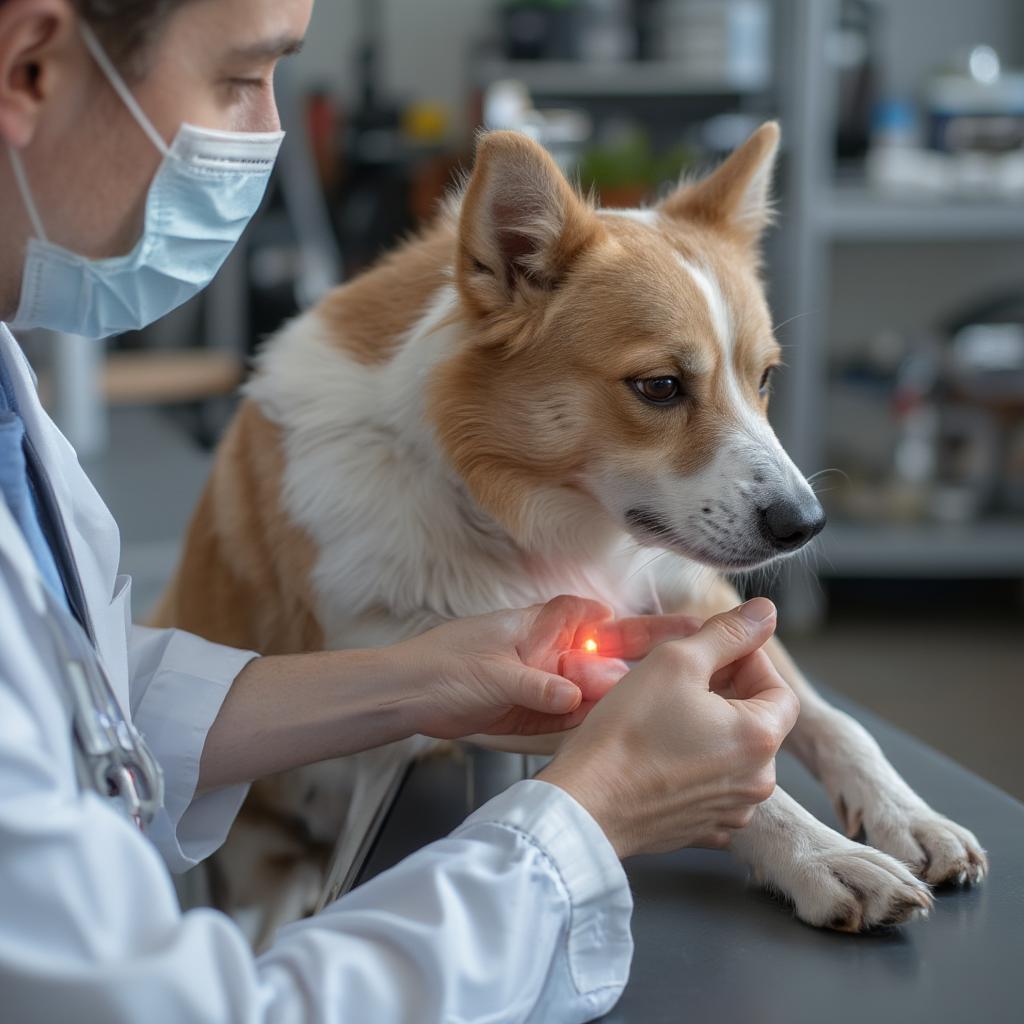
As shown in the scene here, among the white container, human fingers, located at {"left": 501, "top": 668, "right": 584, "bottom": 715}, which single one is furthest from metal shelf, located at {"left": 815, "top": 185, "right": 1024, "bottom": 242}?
human fingers, located at {"left": 501, "top": 668, "right": 584, "bottom": 715}

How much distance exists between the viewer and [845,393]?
13.2 ft

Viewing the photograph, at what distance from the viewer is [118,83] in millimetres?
791

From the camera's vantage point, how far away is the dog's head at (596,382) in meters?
1.23

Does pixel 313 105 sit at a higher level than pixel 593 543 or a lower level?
higher

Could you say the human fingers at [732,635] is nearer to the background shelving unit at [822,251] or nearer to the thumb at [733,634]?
the thumb at [733,634]

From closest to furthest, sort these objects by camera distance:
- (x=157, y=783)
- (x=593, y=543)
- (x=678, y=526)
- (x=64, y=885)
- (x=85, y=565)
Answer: (x=64, y=885) → (x=157, y=783) → (x=85, y=565) → (x=678, y=526) → (x=593, y=543)

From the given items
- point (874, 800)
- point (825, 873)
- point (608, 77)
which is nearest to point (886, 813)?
point (874, 800)

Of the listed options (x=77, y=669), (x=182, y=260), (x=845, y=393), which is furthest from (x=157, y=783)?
(x=845, y=393)

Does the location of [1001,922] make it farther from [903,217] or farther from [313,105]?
[313,105]

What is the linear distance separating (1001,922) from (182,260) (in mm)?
786

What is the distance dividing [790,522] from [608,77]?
3.12m

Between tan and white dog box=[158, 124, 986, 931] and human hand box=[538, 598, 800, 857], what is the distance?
30cm

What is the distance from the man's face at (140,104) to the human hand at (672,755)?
49cm

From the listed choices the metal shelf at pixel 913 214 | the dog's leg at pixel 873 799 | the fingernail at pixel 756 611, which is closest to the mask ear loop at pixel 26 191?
A: the fingernail at pixel 756 611
